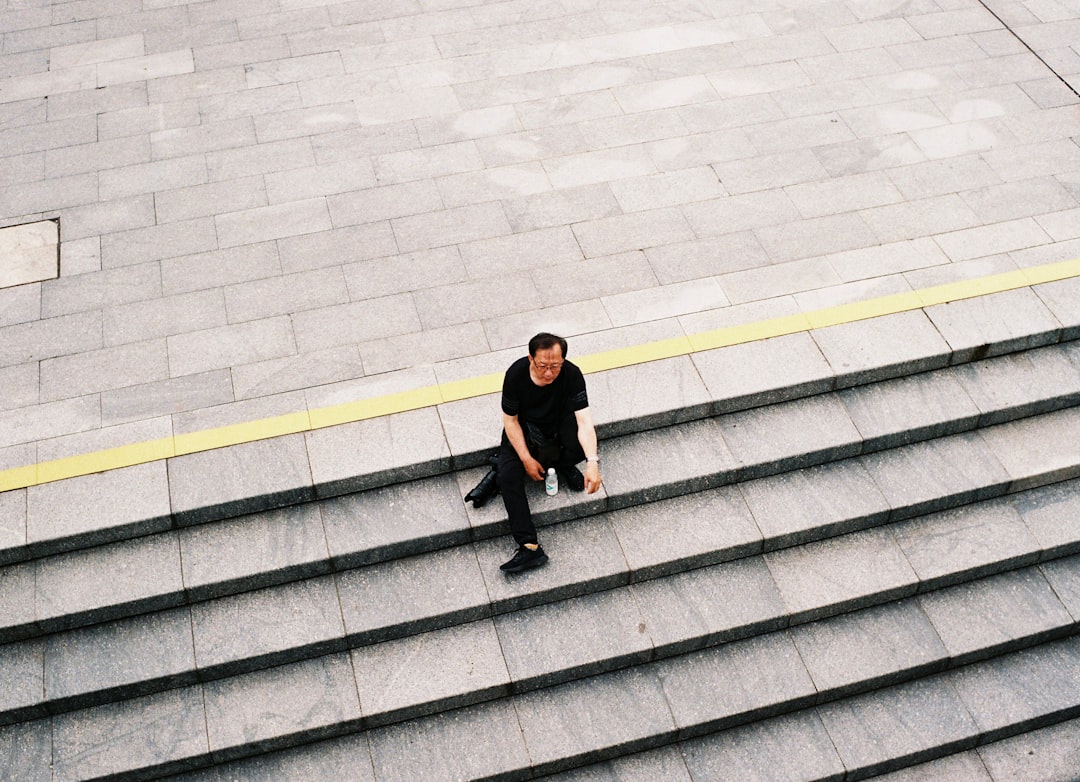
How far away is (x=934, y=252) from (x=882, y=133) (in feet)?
5.34

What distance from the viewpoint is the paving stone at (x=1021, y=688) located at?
263 inches

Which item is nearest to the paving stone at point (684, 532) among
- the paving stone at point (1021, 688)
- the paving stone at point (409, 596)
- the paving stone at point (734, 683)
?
the paving stone at point (734, 683)

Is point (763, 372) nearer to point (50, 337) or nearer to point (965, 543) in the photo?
point (965, 543)

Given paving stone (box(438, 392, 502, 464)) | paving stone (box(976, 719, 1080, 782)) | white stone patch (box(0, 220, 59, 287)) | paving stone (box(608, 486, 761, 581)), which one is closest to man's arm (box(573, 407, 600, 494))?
paving stone (box(608, 486, 761, 581))

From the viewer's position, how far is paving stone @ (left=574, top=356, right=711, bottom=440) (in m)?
7.01

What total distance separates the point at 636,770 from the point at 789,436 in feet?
8.16

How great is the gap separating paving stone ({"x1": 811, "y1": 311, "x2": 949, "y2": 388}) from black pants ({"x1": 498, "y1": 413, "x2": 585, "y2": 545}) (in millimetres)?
2096

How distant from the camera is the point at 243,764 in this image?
6.26 metres

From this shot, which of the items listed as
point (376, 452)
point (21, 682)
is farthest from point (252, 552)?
point (21, 682)

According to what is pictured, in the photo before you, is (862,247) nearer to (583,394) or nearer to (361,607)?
(583,394)

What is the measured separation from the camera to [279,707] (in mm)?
6258

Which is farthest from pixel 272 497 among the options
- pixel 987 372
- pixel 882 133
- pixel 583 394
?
pixel 882 133

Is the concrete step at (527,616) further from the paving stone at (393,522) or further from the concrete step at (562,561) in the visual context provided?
the paving stone at (393,522)

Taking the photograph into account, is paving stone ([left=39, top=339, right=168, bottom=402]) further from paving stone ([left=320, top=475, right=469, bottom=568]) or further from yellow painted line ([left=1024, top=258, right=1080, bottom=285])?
yellow painted line ([left=1024, top=258, right=1080, bottom=285])
